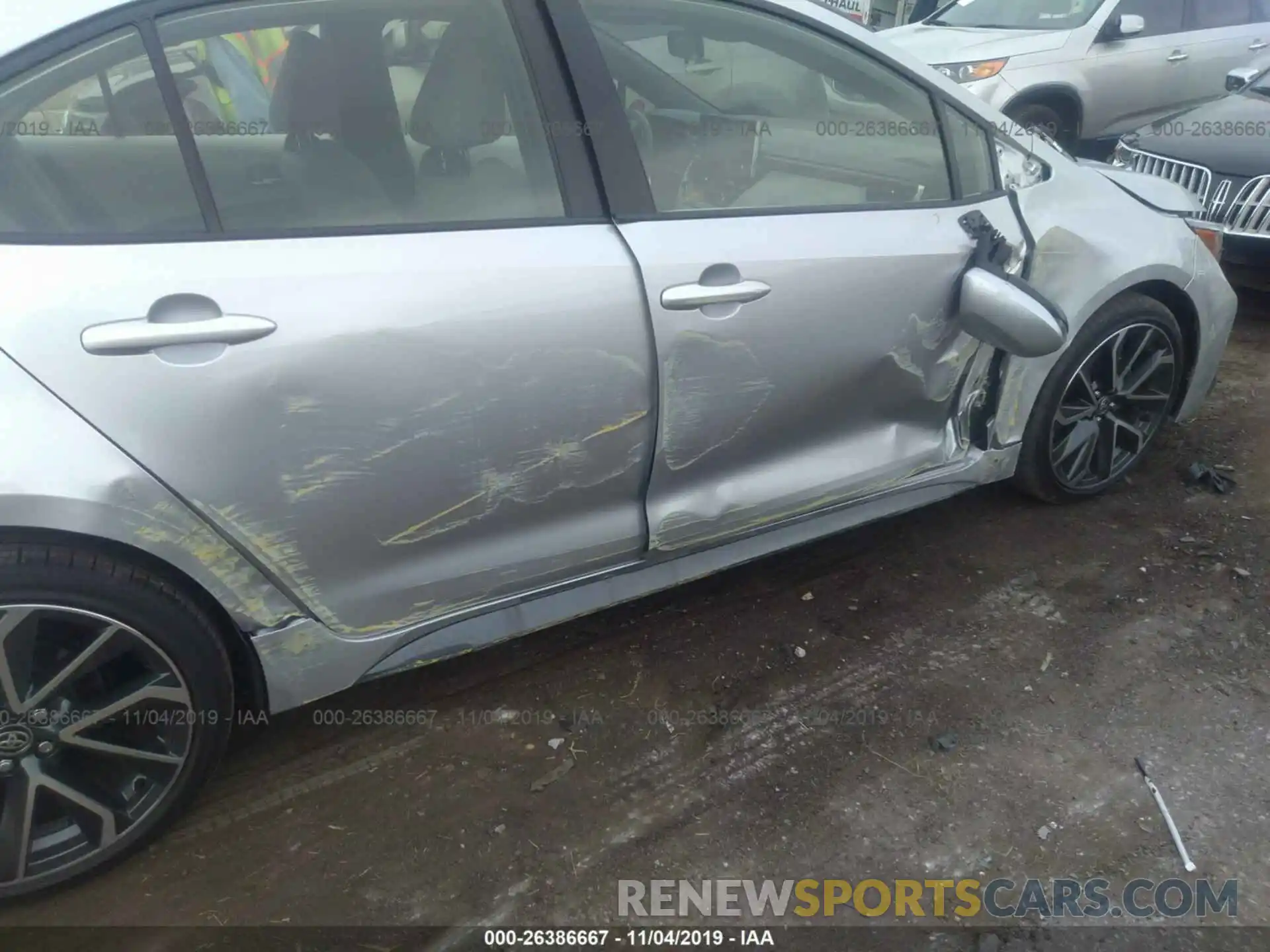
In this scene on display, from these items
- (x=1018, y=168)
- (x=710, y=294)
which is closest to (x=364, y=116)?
(x=710, y=294)

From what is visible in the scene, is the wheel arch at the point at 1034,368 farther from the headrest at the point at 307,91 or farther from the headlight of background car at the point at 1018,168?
the headrest at the point at 307,91

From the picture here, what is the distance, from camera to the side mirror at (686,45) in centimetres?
229

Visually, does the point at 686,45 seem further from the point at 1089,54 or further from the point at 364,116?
the point at 1089,54

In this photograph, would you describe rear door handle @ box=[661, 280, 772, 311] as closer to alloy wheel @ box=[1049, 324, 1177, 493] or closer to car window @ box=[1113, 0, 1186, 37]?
alloy wheel @ box=[1049, 324, 1177, 493]

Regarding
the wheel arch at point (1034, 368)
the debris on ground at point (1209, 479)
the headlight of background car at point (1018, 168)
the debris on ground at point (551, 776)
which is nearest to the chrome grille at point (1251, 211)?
the debris on ground at point (1209, 479)

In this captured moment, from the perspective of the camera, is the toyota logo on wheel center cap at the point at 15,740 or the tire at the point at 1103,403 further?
the tire at the point at 1103,403

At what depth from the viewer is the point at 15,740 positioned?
1.76 metres

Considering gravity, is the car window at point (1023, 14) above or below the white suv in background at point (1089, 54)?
above

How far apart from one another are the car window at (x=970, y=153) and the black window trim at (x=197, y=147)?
3.58 ft

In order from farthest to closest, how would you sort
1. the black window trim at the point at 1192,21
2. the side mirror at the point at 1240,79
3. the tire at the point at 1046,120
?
the black window trim at the point at 1192,21 → the tire at the point at 1046,120 → the side mirror at the point at 1240,79

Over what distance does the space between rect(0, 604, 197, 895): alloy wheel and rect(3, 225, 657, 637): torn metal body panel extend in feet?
0.97

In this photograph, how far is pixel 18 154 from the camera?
1.62 m

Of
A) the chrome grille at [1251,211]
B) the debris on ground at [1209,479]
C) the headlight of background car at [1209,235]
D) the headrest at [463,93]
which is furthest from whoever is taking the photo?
the chrome grille at [1251,211]

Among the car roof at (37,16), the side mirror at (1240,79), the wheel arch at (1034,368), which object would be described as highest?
the car roof at (37,16)
